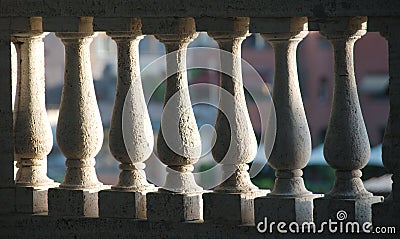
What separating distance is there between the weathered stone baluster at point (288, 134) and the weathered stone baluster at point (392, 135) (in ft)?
1.05

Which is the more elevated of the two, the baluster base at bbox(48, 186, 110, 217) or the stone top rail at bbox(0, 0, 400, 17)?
the stone top rail at bbox(0, 0, 400, 17)

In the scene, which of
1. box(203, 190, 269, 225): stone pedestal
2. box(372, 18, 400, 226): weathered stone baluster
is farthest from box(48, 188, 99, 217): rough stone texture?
box(372, 18, 400, 226): weathered stone baluster

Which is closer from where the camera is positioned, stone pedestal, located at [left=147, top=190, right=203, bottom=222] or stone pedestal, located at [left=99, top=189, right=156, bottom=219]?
stone pedestal, located at [left=147, top=190, right=203, bottom=222]

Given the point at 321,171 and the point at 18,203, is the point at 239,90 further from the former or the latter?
the point at 321,171

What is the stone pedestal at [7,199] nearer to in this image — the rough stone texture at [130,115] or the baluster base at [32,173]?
the baluster base at [32,173]

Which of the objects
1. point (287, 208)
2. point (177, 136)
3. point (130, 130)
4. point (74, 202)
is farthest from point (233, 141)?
point (74, 202)

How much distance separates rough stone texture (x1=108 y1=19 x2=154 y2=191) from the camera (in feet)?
14.4

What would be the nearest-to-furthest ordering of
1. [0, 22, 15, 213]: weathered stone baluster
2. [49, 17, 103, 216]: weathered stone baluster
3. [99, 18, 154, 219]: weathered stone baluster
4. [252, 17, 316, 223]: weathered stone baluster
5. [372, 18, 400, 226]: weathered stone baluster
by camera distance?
[372, 18, 400, 226]: weathered stone baluster < [252, 17, 316, 223]: weathered stone baluster < [99, 18, 154, 219]: weathered stone baluster < [49, 17, 103, 216]: weathered stone baluster < [0, 22, 15, 213]: weathered stone baluster

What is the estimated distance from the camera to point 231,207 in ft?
13.9

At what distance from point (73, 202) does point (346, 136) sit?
1.33 metres

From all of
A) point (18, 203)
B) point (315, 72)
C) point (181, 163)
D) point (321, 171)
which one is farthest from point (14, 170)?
point (315, 72)

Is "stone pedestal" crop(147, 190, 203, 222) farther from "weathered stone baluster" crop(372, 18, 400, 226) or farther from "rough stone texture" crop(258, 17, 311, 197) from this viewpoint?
"weathered stone baluster" crop(372, 18, 400, 226)

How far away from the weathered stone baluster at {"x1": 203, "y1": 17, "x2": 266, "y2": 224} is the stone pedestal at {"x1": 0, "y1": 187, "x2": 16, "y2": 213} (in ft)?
3.31

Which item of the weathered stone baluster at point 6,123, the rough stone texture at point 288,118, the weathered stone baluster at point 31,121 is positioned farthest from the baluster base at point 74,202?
the rough stone texture at point 288,118
